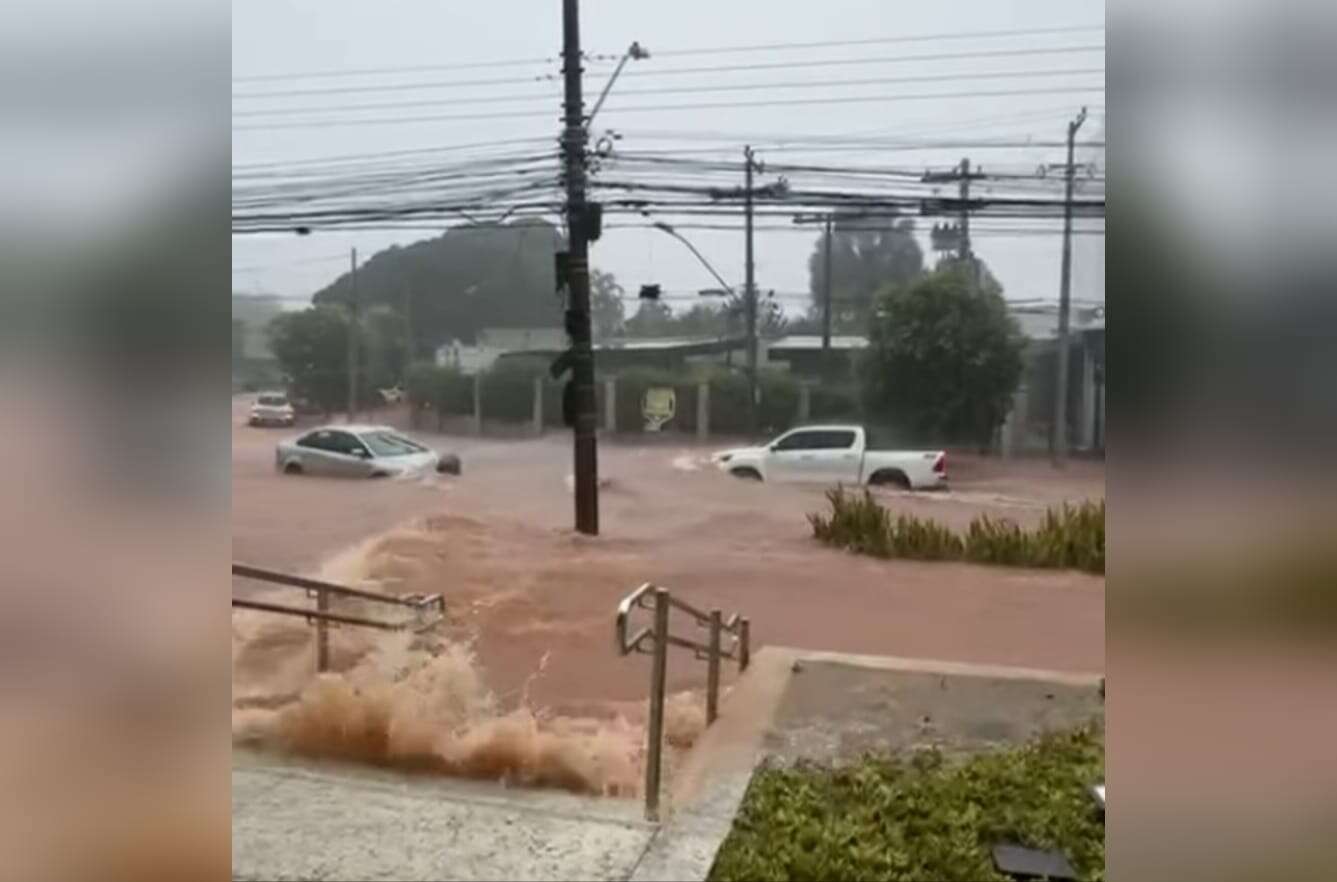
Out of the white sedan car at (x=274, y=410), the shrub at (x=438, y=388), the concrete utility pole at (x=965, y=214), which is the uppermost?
the concrete utility pole at (x=965, y=214)

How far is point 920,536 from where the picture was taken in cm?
307

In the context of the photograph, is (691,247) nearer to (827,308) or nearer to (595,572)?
(827,308)

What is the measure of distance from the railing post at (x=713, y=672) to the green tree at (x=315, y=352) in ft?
4.05

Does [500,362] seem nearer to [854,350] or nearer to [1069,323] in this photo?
[854,350]

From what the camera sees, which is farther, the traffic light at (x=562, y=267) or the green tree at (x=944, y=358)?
the traffic light at (x=562, y=267)

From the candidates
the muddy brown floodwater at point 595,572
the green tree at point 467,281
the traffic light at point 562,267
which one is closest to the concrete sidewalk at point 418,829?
the muddy brown floodwater at point 595,572

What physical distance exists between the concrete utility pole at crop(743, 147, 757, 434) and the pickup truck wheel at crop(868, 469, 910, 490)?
0.36 meters

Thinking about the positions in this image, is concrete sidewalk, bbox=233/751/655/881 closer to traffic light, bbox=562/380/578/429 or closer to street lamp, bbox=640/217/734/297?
traffic light, bbox=562/380/578/429

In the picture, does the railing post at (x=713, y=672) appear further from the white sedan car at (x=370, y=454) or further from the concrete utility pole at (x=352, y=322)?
the concrete utility pole at (x=352, y=322)

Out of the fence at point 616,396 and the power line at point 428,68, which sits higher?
the power line at point 428,68

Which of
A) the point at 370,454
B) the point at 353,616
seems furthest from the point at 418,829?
the point at 370,454

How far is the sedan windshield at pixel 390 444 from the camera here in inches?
122

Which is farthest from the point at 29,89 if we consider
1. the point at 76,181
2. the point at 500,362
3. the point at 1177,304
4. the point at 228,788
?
the point at 500,362

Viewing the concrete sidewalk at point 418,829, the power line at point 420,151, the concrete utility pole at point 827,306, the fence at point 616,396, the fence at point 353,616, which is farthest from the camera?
the fence at point 353,616
